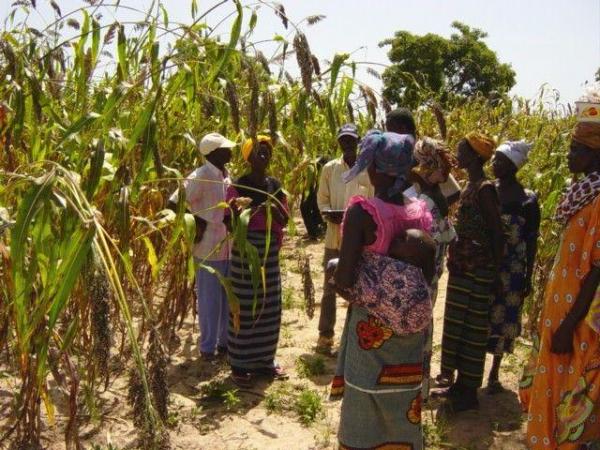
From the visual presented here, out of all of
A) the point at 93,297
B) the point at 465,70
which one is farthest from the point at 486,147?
the point at 465,70

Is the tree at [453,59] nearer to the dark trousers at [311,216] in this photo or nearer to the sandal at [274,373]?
the dark trousers at [311,216]

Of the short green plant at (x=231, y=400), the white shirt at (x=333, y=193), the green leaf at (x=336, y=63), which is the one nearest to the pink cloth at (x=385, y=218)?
the green leaf at (x=336, y=63)

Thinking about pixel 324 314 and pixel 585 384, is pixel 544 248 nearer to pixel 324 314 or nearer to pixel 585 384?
pixel 324 314

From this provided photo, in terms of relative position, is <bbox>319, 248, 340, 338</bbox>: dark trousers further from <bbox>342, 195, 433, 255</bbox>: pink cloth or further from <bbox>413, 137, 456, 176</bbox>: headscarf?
<bbox>342, 195, 433, 255</bbox>: pink cloth

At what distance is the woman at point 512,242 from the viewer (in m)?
3.47

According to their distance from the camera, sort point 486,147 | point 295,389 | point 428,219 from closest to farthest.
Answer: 1. point 428,219
2. point 486,147
3. point 295,389

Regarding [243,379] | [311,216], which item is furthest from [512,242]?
[311,216]

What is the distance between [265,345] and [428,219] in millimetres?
1574

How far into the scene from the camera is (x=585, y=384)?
237 cm

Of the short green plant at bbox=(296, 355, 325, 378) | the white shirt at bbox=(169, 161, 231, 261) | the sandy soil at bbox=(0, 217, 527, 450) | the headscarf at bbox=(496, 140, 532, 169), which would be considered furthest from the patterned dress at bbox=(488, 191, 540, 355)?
the white shirt at bbox=(169, 161, 231, 261)

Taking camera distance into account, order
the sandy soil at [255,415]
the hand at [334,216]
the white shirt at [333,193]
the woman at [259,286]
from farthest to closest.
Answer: the white shirt at [333,193]
the hand at [334,216]
the woman at [259,286]
the sandy soil at [255,415]

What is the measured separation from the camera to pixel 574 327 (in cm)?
240

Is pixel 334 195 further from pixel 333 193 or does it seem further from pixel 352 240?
pixel 352 240

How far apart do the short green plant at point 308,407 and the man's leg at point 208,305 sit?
0.75m
